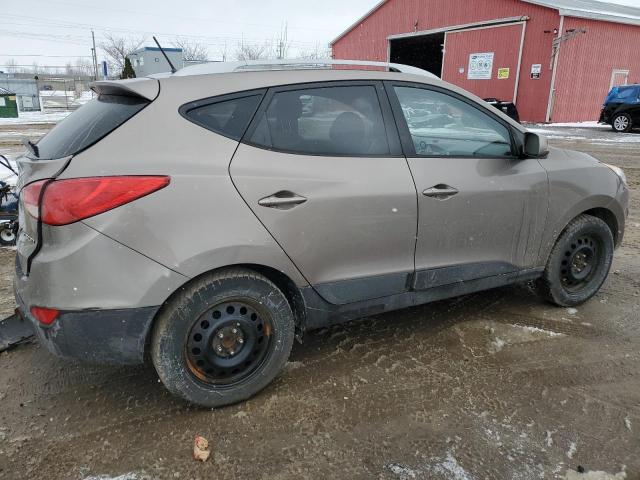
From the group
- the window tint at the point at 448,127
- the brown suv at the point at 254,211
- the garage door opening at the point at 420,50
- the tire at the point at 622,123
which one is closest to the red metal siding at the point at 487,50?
the garage door opening at the point at 420,50

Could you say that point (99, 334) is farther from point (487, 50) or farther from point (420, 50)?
point (420, 50)

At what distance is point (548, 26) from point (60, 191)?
79.6 ft

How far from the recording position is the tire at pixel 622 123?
738 inches

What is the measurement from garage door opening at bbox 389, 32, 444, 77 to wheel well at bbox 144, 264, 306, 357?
27.2 meters

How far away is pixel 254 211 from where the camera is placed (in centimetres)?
238

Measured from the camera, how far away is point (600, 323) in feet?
11.8

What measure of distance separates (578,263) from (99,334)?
3.38 m

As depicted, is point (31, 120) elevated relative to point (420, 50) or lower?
lower

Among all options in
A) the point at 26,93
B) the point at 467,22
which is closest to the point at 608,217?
the point at 467,22

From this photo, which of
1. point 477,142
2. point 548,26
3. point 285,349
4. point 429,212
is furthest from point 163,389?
point 548,26

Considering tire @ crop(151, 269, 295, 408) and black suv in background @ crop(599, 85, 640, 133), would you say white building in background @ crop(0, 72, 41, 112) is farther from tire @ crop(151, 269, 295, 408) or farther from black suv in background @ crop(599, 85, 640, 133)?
tire @ crop(151, 269, 295, 408)

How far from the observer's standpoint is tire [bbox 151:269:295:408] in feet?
7.67

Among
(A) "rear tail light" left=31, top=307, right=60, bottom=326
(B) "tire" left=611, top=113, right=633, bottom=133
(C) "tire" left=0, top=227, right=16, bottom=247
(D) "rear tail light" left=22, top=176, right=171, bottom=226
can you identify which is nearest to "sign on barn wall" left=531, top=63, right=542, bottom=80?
(B) "tire" left=611, top=113, right=633, bottom=133

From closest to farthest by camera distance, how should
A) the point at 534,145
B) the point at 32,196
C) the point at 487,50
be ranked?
the point at 32,196 → the point at 534,145 → the point at 487,50
